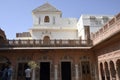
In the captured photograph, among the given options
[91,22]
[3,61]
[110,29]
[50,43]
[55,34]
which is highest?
[91,22]

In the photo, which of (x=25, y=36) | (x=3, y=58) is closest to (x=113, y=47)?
(x=3, y=58)

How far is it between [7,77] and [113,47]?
→ 7508mm

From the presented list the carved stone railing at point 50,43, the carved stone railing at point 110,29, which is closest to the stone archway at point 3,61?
the carved stone railing at point 50,43

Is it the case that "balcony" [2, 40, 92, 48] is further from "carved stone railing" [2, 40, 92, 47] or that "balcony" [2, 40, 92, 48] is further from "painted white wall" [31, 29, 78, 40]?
"painted white wall" [31, 29, 78, 40]

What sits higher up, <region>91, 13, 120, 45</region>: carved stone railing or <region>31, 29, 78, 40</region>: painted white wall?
<region>31, 29, 78, 40</region>: painted white wall

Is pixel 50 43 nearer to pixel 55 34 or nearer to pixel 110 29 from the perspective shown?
pixel 110 29

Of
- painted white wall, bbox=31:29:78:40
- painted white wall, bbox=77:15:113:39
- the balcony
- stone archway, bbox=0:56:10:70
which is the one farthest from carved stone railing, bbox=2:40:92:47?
painted white wall, bbox=31:29:78:40

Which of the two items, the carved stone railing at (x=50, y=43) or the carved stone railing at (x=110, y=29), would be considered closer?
the carved stone railing at (x=110, y=29)

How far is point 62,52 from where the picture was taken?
16172 millimetres

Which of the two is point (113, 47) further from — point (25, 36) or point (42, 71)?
point (25, 36)

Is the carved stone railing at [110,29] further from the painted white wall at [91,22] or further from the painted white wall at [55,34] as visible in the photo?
the painted white wall at [55,34]

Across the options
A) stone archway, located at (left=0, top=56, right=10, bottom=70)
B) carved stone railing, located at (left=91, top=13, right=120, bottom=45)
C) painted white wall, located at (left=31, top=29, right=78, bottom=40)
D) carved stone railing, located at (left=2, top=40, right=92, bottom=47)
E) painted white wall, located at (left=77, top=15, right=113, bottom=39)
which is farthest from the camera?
painted white wall, located at (left=31, top=29, right=78, bottom=40)

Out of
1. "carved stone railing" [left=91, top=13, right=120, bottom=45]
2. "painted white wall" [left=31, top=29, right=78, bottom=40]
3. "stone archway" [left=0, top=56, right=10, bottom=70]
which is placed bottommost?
"stone archway" [left=0, top=56, right=10, bottom=70]

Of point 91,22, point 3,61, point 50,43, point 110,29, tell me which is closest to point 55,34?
point 91,22
